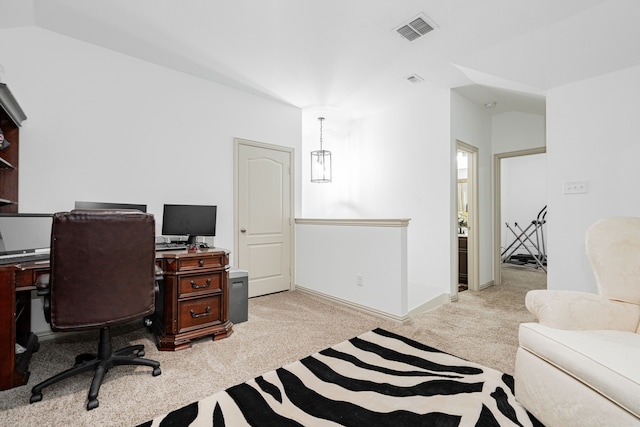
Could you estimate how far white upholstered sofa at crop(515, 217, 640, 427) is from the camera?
3.65ft

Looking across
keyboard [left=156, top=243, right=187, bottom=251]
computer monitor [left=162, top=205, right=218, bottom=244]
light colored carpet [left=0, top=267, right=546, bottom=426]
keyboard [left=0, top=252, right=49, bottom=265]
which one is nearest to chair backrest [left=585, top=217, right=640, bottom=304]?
light colored carpet [left=0, top=267, right=546, bottom=426]

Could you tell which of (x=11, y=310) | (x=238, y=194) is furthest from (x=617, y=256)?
(x=11, y=310)

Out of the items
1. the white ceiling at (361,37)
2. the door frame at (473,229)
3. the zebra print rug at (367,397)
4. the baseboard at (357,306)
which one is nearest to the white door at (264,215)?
the baseboard at (357,306)

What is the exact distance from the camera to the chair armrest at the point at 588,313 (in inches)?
61.2

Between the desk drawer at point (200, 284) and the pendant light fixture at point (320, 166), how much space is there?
2.41 meters

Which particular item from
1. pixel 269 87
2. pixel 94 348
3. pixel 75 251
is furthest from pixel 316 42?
pixel 94 348

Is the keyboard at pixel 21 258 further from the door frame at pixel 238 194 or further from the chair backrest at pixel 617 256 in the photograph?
the chair backrest at pixel 617 256

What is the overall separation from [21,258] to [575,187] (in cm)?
442

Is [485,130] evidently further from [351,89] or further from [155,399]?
[155,399]

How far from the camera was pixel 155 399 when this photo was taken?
168cm

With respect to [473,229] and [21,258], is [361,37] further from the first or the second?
[21,258]

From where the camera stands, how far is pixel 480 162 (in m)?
4.19

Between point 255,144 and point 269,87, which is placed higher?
point 269,87

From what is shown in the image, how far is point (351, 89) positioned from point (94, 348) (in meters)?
3.77
